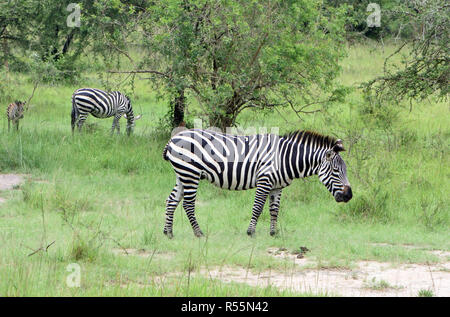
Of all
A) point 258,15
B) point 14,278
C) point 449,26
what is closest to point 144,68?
point 258,15

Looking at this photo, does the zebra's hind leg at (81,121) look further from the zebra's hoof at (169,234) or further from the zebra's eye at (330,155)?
the zebra's eye at (330,155)

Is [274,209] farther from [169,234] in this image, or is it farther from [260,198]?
[169,234]

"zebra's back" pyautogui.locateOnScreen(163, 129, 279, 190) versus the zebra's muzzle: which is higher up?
"zebra's back" pyautogui.locateOnScreen(163, 129, 279, 190)

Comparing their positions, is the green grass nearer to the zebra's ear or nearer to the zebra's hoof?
the zebra's hoof

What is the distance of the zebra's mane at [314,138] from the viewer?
26.9 feet

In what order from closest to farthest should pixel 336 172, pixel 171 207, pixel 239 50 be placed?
pixel 336 172, pixel 171 207, pixel 239 50

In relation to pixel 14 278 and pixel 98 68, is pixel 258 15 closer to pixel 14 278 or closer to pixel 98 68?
pixel 98 68

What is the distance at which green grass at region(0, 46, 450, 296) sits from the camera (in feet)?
20.7

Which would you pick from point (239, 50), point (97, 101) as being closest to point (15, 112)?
point (97, 101)

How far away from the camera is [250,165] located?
8250mm

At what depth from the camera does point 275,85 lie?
12.0 meters

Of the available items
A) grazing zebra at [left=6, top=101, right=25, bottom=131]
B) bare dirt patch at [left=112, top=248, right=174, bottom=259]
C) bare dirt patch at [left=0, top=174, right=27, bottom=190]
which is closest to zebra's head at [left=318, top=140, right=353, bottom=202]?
bare dirt patch at [left=112, top=248, right=174, bottom=259]

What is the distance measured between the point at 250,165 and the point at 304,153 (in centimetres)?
67

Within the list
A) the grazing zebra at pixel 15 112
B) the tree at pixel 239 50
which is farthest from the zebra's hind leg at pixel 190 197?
the grazing zebra at pixel 15 112
